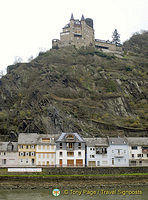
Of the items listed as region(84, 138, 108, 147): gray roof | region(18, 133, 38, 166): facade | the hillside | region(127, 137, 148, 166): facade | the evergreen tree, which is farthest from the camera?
the evergreen tree

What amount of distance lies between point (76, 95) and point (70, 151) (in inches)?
1268

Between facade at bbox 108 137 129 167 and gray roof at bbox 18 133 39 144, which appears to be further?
gray roof at bbox 18 133 39 144

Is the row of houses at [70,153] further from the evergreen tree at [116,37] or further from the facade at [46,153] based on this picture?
the evergreen tree at [116,37]

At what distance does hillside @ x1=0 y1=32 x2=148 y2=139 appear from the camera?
81.9 m

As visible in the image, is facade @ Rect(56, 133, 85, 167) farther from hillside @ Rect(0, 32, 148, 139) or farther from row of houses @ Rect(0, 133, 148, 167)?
hillside @ Rect(0, 32, 148, 139)

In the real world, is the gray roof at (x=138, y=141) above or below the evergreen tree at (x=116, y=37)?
below

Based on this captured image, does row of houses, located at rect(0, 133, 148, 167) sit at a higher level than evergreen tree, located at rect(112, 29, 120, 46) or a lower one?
lower

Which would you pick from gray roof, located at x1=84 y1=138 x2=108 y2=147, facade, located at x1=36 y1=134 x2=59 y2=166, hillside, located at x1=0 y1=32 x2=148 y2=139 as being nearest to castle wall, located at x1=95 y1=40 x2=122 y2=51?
hillside, located at x1=0 y1=32 x2=148 y2=139

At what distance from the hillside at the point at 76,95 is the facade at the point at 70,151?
13.2 m

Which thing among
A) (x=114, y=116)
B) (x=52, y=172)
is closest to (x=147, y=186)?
(x=52, y=172)

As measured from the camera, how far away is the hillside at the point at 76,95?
81938 mm

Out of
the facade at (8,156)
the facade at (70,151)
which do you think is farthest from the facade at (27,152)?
the facade at (70,151)

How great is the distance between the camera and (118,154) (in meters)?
66.1

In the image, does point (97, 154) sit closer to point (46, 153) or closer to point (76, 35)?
point (46, 153)
